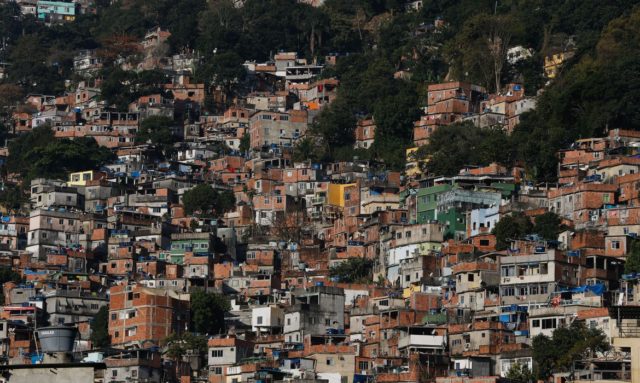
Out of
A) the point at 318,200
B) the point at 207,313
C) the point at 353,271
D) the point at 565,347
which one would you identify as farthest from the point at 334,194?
the point at 565,347

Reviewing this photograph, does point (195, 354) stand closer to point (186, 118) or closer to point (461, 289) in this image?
point (461, 289)

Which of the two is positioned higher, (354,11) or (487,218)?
(354,11)

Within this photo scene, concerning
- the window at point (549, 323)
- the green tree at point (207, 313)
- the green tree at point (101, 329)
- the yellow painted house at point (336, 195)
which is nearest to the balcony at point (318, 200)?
the yellow painted house at point (336, 195)

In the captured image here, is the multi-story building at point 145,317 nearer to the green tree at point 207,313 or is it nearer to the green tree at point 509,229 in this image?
the green tree at point 207,313

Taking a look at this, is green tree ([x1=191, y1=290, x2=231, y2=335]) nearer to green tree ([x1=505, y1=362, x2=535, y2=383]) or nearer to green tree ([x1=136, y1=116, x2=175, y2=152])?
green tree ([x1=505, y1=362, x2=535, y2=383])

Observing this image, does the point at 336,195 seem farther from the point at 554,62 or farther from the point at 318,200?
the point at 554,62

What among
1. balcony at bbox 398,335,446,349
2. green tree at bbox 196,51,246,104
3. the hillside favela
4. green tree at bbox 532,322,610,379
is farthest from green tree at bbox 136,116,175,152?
green tree at bbox 532,322,610,379

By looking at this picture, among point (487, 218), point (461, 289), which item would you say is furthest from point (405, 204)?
point (461, 289)
